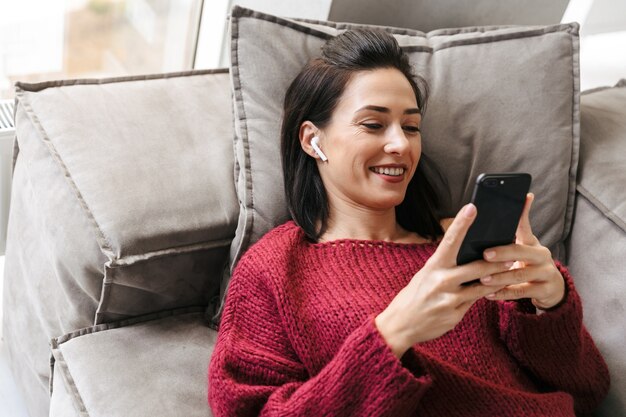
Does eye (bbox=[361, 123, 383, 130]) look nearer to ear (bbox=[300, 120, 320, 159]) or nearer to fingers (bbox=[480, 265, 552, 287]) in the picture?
ear (bbox=[300, 120, 320, 159])

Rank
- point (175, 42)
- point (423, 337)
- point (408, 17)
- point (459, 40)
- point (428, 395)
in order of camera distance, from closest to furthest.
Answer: point (423, 337) < point (428, 395) < point (459, 40) < point (408, 17) < point (175, 42)

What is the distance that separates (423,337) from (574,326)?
13.3 inches

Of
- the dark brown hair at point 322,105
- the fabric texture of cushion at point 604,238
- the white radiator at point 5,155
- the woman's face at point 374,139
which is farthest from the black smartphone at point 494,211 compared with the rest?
the white radiator at point 5,155

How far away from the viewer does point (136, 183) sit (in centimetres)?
140

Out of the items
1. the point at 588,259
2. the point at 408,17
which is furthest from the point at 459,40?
the point at 588,259

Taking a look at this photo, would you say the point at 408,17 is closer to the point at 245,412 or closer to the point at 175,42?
the point at 175,42

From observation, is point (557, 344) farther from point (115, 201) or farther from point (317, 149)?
point (115, 201)

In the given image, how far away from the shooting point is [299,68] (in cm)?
153

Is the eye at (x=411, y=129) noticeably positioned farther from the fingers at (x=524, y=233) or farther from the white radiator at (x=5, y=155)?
the white radiator at (x=5, y=155)

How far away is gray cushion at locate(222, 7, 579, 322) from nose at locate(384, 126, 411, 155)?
241mm

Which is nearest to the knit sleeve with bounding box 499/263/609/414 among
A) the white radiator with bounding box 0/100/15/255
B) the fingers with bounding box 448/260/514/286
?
the fingers with bounding box 448/260/514/286

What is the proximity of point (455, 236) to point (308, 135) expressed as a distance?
466mm

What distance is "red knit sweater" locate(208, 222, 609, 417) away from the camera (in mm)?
1118

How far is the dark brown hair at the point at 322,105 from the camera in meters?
1.40
